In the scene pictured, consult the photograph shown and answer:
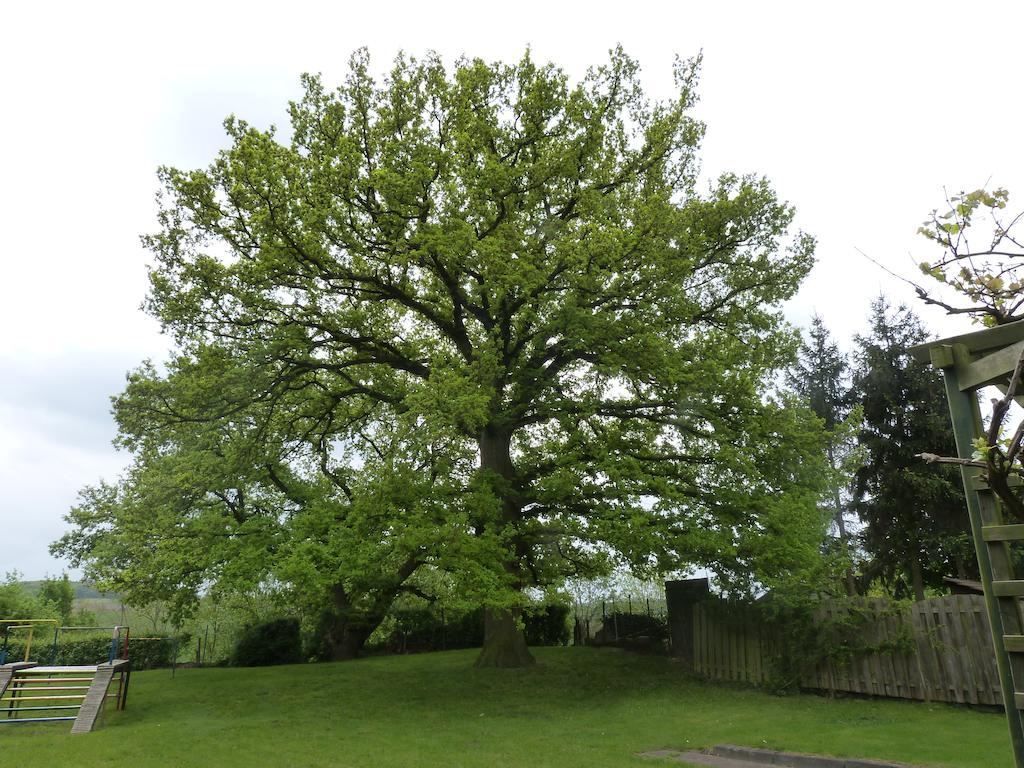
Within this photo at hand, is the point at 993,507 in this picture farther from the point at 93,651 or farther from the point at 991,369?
the point at 93,651

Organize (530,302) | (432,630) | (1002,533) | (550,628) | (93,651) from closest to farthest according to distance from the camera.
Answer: (1002,533) < (530,302) < (93,651) < (550,628) < (432,630)

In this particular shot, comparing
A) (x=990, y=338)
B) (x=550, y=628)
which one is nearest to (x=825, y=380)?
(x=550, y=628)

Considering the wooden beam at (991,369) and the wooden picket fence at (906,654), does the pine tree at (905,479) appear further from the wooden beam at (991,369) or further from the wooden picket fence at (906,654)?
the wooden beam at (991,369)

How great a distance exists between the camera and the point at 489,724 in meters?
11.3

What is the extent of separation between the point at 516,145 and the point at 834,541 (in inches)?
713

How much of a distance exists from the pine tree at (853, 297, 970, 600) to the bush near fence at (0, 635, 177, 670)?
25.6 metres

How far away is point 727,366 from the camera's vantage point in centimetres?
1531

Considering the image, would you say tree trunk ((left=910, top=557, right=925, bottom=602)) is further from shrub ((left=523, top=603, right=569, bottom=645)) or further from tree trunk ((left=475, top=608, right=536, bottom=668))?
tree trunk ((left=475, top=608, right=536, bottom=668))

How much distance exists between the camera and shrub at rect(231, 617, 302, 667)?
73.7ft

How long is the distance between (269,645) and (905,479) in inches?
913

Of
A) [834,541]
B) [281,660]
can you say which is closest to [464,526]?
[281,660]

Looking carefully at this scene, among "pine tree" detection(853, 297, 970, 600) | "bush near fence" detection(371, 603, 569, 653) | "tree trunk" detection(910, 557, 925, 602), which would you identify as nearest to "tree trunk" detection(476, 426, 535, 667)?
"bush near fence" detection(371, 603, 569, 653)

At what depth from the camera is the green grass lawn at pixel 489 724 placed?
28.9 feet

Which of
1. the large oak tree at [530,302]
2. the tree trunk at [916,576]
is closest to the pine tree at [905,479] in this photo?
the tree trunk at [916,576]
